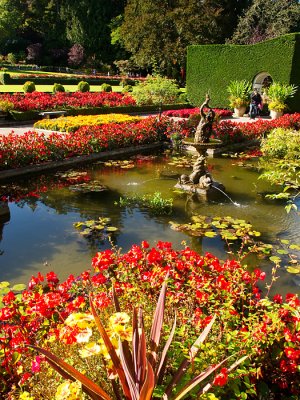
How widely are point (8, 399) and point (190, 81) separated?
80.9 ft

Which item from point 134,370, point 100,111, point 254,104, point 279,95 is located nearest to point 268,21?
point 279,95

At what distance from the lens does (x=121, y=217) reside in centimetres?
739

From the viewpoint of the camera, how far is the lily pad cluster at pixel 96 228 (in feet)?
21.4

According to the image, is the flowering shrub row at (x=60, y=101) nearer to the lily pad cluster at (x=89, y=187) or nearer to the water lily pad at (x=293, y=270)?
the lily pad cluster at (x=89, y=187)

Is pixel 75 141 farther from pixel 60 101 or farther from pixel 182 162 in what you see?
pixel 60 101

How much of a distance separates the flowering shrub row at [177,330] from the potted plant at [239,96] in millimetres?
19620

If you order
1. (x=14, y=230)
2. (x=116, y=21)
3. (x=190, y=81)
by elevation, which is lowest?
(x=14, y=230)

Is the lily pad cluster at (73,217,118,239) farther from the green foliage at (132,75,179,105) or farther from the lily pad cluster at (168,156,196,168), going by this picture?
the green foliage at (132,75,179,105)

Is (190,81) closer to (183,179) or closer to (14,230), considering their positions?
(183,179)

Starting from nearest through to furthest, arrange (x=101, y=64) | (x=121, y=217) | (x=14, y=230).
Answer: (x=14, y=230) < (x=121, y=217) < (x=101, y=64)

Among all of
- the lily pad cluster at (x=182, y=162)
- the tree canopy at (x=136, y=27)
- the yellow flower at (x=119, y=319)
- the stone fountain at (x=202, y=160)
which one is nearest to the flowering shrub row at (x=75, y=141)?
the lily pad cluster at (x=182, y=162)

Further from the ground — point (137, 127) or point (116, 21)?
point (116, 21)

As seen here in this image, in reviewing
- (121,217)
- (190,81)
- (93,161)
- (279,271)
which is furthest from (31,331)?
(190,81)

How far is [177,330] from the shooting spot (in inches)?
114
